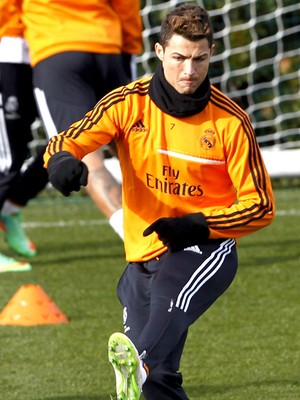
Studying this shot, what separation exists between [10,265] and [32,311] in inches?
56.9

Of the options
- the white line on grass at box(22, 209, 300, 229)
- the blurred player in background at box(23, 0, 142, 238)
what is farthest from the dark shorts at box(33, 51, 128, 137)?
the white line on grass at box(22, 209, 300, 229)

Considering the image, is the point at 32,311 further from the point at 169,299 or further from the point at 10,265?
the point at 169,299

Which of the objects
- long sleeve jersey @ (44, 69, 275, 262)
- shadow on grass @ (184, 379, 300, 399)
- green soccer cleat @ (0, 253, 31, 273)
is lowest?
green soccer cleat @ (0, 253, 31, 273)

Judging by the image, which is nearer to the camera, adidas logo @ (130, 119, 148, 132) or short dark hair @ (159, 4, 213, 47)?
short dark hair @ (159, 4, 213, 47)

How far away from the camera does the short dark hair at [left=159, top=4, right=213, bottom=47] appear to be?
438 centimetres

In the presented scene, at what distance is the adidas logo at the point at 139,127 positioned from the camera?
4477 millimetres

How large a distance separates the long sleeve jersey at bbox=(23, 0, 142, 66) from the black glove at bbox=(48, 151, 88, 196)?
9.57 ft

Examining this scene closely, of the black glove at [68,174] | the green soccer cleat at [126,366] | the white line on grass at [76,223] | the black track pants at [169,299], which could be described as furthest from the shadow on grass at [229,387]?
the white line on grass at [76,223]

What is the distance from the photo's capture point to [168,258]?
4387mm

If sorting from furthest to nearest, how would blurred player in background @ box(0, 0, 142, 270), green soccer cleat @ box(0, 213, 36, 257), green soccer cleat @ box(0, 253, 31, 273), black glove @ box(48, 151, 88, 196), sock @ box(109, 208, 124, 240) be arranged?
green soccer cleat @ box(0, 213, 36, 257) < green soccer cleat @ box(0, 253, 31, 273) < blurred player in background @ box(0, 0, 142, 270) < sock @ box(109, 208, 124, 240) < black glove @ box(48, 151, 88, 196)

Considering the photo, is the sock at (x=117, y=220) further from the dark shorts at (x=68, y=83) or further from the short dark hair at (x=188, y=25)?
the short dark hair at (x=188, y=25)

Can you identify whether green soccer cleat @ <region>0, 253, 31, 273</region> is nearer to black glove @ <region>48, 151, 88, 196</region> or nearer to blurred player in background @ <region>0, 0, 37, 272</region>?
blurred player in background @ <region>0, 0, 37, 272</region>

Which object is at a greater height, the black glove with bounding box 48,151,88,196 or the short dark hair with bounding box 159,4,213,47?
the short dark hair with bounding box 159,4,213,47

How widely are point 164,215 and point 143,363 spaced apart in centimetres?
66
